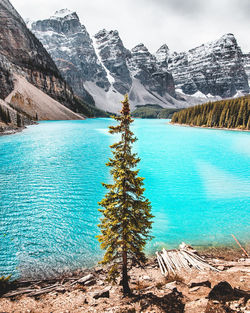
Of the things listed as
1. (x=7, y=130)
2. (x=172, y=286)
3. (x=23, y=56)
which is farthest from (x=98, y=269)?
(x=23, y=56)

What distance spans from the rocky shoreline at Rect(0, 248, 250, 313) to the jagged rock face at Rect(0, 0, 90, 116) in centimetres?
13489

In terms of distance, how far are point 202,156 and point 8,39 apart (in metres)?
167

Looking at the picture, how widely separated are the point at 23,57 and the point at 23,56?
0.86 meters

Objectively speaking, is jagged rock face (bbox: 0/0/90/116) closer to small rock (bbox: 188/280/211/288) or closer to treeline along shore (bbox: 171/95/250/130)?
treeline along shore (bbox: 171/95/250/130)

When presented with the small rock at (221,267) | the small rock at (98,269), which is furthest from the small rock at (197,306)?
the small rock at (98,269)

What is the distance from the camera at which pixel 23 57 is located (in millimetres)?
144125

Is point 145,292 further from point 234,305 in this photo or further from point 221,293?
point 234,305

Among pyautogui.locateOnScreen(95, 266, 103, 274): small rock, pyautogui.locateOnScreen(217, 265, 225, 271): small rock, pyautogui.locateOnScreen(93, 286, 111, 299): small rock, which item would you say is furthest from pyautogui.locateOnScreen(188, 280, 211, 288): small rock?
pyautogui.locateOnScreen(95, 266, 103, 274): small rock

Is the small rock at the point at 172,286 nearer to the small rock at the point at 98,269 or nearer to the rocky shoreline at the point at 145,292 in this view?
the rocky shoreline at the point at 145,292

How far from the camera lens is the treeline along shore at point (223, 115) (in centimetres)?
8694

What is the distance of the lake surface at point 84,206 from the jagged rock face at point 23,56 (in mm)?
115648

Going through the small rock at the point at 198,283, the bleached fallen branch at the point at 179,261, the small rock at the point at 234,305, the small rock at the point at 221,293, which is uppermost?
the small rock at the point at 234,305

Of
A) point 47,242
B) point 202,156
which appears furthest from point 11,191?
point 202,156

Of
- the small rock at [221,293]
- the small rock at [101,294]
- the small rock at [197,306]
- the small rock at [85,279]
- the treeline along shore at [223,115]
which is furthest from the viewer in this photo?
the treeline along shore at [223,115]
